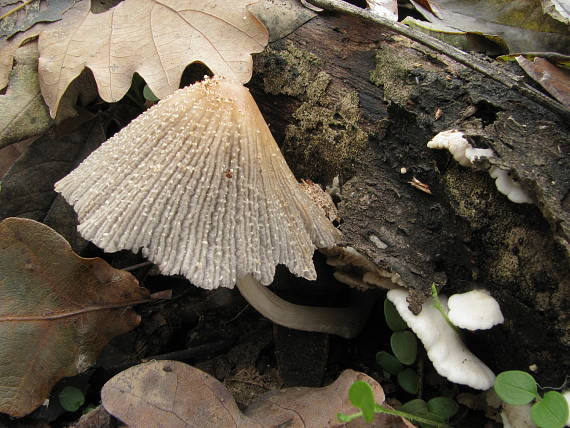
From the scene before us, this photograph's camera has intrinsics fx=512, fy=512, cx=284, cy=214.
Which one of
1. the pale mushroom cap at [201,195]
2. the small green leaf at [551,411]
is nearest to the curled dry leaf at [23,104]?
the pale mushroom cap at [201,195]

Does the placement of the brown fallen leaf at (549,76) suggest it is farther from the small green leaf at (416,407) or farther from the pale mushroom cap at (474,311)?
the small green leaf at (416,407)

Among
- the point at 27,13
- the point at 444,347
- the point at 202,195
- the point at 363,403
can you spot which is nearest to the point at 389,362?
the point at 444,347

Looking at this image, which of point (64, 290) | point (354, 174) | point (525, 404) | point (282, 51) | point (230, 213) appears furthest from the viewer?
point (282, 51)

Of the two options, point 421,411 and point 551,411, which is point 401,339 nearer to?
point 421,411

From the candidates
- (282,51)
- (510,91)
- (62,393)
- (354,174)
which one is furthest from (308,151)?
(62,393)

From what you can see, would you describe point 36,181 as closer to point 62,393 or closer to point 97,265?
point 97,265

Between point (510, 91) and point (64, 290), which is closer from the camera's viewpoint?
point (510, 91)

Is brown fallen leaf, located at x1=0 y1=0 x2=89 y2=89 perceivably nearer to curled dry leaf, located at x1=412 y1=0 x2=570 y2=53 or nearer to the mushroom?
the mushroom
